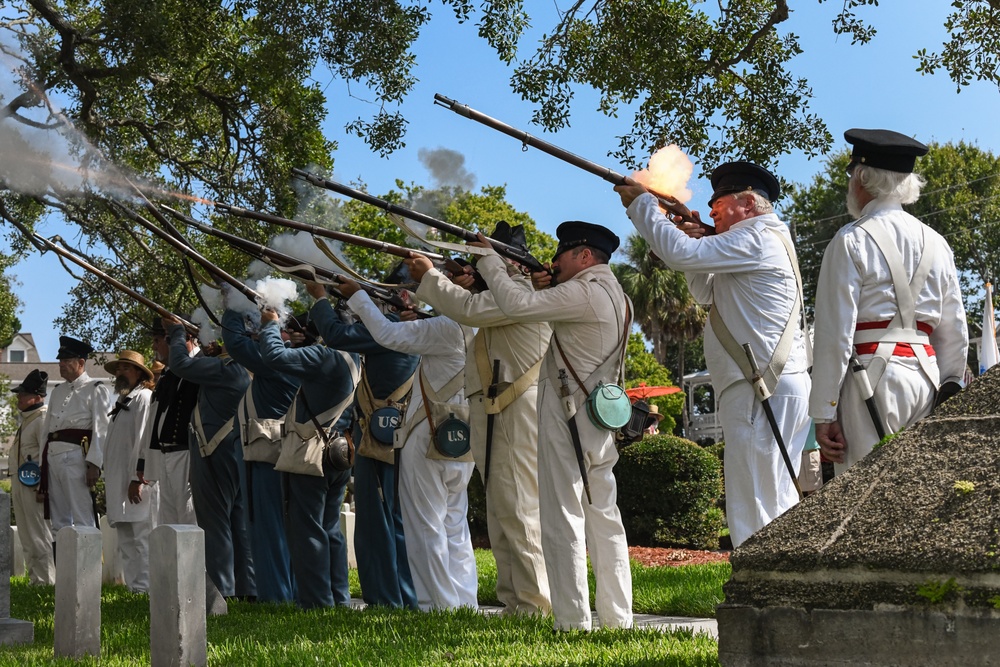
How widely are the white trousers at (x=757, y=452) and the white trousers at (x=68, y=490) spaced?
29.1 ft

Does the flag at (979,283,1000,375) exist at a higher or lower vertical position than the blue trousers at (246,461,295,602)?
higher

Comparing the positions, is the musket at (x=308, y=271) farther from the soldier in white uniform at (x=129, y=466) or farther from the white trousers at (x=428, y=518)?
the soldier in white uniform at (x=129, y=466)

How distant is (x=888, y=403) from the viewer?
5.09 metres

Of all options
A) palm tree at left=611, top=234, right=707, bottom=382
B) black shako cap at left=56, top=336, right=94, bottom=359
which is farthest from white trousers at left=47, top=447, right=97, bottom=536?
palm tree at left=611, top=234, right=707, bottom=382

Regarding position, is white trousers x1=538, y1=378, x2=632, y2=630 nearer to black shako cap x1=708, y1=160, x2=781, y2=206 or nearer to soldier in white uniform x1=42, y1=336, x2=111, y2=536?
black shako cap x1=708, y1=160, x2=781, y2=206

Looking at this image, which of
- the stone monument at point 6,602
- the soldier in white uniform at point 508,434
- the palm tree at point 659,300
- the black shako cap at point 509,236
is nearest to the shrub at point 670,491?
the black shako cap at point 509,236

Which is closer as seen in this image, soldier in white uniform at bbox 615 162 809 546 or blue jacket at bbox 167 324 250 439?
soldier in white uniform at bbox 615 162 809 546

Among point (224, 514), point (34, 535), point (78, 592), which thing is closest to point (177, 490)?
point (224, 514)

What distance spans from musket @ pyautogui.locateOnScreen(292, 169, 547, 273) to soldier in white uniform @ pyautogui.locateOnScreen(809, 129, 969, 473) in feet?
7.45

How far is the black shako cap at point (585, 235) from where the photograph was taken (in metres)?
6.77

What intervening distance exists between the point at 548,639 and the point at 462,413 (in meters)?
2.19

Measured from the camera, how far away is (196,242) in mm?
15664

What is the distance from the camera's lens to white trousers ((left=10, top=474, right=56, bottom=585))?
12.8 m

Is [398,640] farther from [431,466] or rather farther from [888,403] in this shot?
[888,403]
